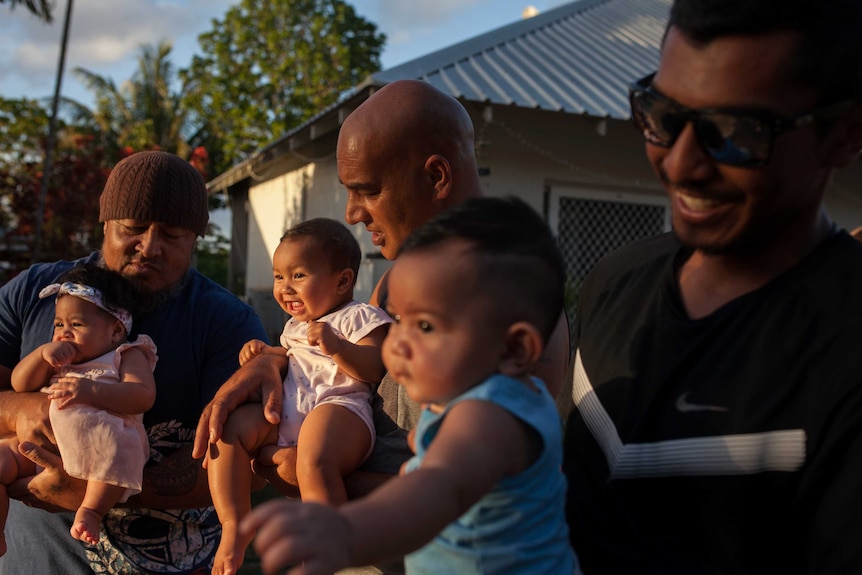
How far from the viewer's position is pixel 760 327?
5.33 feet

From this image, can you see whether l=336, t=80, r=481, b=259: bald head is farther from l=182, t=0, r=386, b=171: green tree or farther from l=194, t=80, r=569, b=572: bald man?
l=182, t=0, r=386, b=171: green tree

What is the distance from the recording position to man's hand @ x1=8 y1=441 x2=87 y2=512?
3045 millimetres

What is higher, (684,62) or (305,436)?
(684,62)

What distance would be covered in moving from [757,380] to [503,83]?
865 centimetres

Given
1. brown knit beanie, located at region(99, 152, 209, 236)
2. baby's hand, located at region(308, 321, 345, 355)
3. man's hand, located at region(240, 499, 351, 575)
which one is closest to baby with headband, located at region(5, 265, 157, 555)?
brown knit beanie, located at region(99, 152, 209, 236)

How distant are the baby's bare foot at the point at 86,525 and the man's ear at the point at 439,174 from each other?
1.67 m

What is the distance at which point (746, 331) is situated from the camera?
1.64 m

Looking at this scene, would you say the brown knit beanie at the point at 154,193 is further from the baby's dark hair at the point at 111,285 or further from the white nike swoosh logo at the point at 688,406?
the white nike swoosh logo at the point at 688,406

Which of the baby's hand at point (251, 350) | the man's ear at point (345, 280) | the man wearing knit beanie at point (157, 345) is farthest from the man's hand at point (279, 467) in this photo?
the man's ear at point (345, 280)

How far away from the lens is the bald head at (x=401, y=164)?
104 inches

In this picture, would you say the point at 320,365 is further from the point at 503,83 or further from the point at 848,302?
the point at 503,83

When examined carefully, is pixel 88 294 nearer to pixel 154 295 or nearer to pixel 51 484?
pixel 154 295

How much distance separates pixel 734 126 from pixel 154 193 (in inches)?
95.4

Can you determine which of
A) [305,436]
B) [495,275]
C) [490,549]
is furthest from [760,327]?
[305,436]
